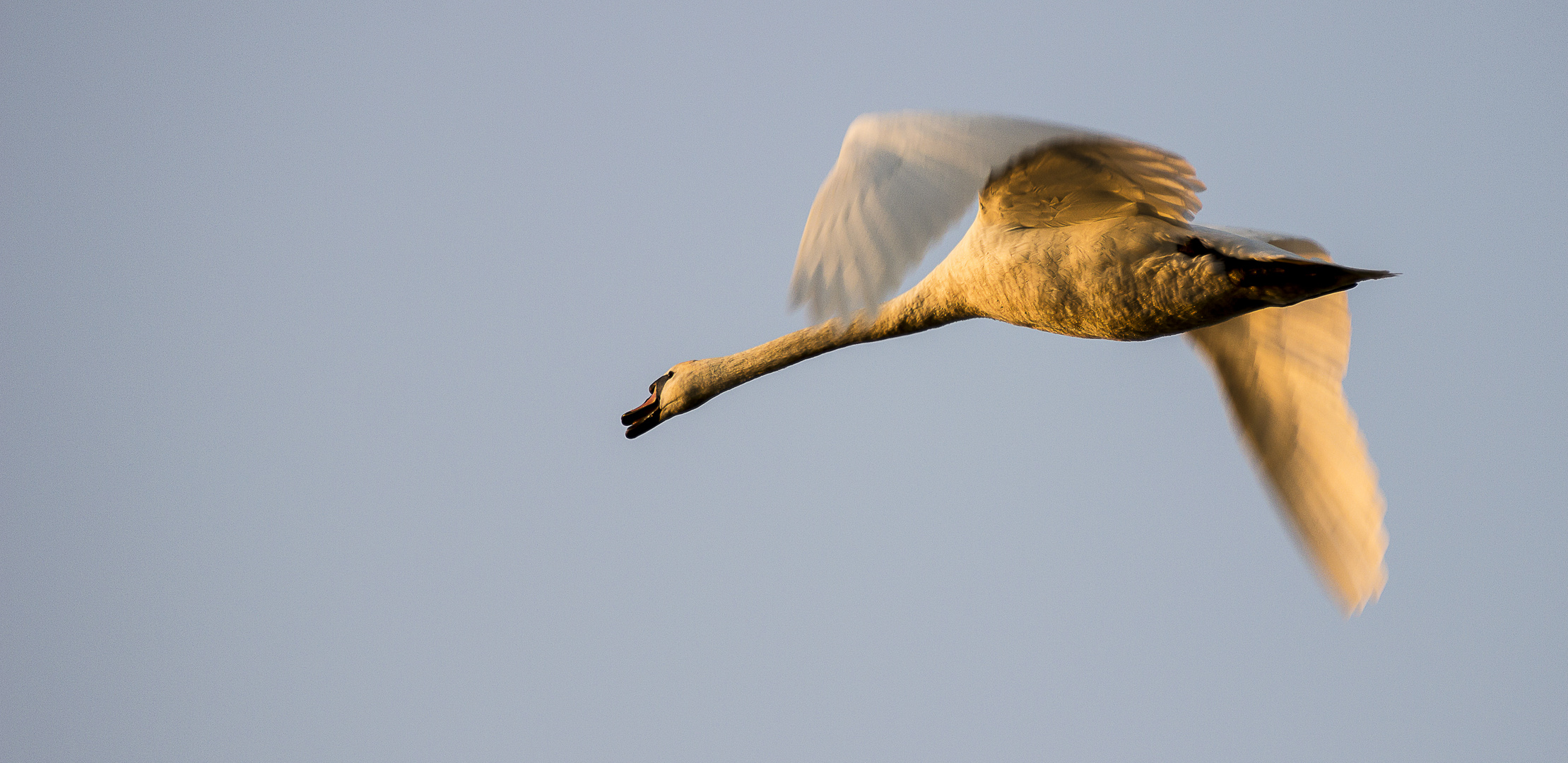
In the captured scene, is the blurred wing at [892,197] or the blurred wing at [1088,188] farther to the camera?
the blurred wing at [1088,188]

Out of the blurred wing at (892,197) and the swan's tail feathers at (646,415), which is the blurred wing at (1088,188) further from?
the swan's tail feathers at (646,415)

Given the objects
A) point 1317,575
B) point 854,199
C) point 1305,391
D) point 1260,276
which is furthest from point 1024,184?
point 1317,575

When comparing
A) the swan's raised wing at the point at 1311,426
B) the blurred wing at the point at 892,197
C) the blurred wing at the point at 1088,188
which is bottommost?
the swan's raised wing at the point at 1311,426

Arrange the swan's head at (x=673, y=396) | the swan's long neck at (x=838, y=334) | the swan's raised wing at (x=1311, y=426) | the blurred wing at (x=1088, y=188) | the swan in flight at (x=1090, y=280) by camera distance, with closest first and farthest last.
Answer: the swan in flight at (x=1090, y=280)
the blurred wing at (x=1088, y=188)
the swan's long neck at (x=838, y=334)
the swan's raised wing at (x=1311, y=426)
the swan's head at (x=673, y=396)

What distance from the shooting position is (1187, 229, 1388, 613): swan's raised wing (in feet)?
25.9

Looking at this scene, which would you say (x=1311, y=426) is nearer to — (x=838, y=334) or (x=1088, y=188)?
(x=1088, y=188)

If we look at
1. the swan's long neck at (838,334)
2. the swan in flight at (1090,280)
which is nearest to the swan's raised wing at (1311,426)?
the swan in flight at (1090,280)

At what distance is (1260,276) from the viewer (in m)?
6.62

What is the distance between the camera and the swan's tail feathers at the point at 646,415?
9523 mm

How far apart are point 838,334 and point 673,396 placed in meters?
1.71

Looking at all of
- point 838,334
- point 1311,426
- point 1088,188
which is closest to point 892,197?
point 1088,188

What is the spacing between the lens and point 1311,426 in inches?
320

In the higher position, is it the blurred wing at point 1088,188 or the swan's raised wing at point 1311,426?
the blurred wing at point 1088,188

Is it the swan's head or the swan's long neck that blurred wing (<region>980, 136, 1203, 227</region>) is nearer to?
the swan's long neck
